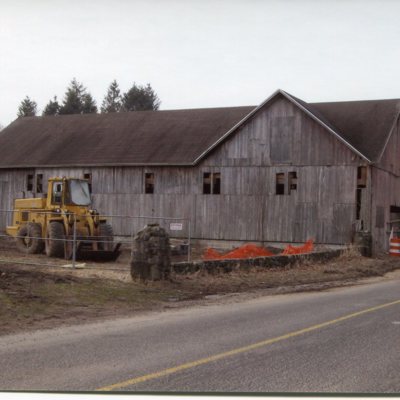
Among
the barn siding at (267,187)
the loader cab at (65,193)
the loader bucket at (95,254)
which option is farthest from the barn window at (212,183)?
the loader bucket at (95,254)

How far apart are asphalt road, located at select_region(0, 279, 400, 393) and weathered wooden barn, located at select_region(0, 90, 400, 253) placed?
1810 cm

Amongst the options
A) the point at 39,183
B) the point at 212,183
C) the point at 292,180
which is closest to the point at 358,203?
the point at 292,180

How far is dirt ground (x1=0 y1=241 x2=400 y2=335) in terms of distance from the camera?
11.6 meters

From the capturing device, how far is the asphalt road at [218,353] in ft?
22.0

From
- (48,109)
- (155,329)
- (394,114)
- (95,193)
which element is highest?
(48,109)

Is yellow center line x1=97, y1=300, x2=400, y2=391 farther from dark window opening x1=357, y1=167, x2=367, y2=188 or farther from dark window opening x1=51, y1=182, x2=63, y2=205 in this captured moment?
dark window opening x1=357, y1=167, x2=367, y2=188

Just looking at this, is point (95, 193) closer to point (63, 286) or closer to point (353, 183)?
point (353, 183)

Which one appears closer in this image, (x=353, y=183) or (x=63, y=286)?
(x=63, y=286)

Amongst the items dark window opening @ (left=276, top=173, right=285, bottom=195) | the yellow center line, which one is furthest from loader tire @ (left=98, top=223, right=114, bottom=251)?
the yellow center line

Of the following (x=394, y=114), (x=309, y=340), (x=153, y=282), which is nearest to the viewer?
(x=309, y=340)

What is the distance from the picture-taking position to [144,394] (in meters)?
6.32

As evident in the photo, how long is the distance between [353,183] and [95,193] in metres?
14.7

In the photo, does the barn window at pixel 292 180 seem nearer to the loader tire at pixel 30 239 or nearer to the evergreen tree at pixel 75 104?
the loader tire at pixel 30 239

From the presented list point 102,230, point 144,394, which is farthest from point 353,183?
point 144,394
